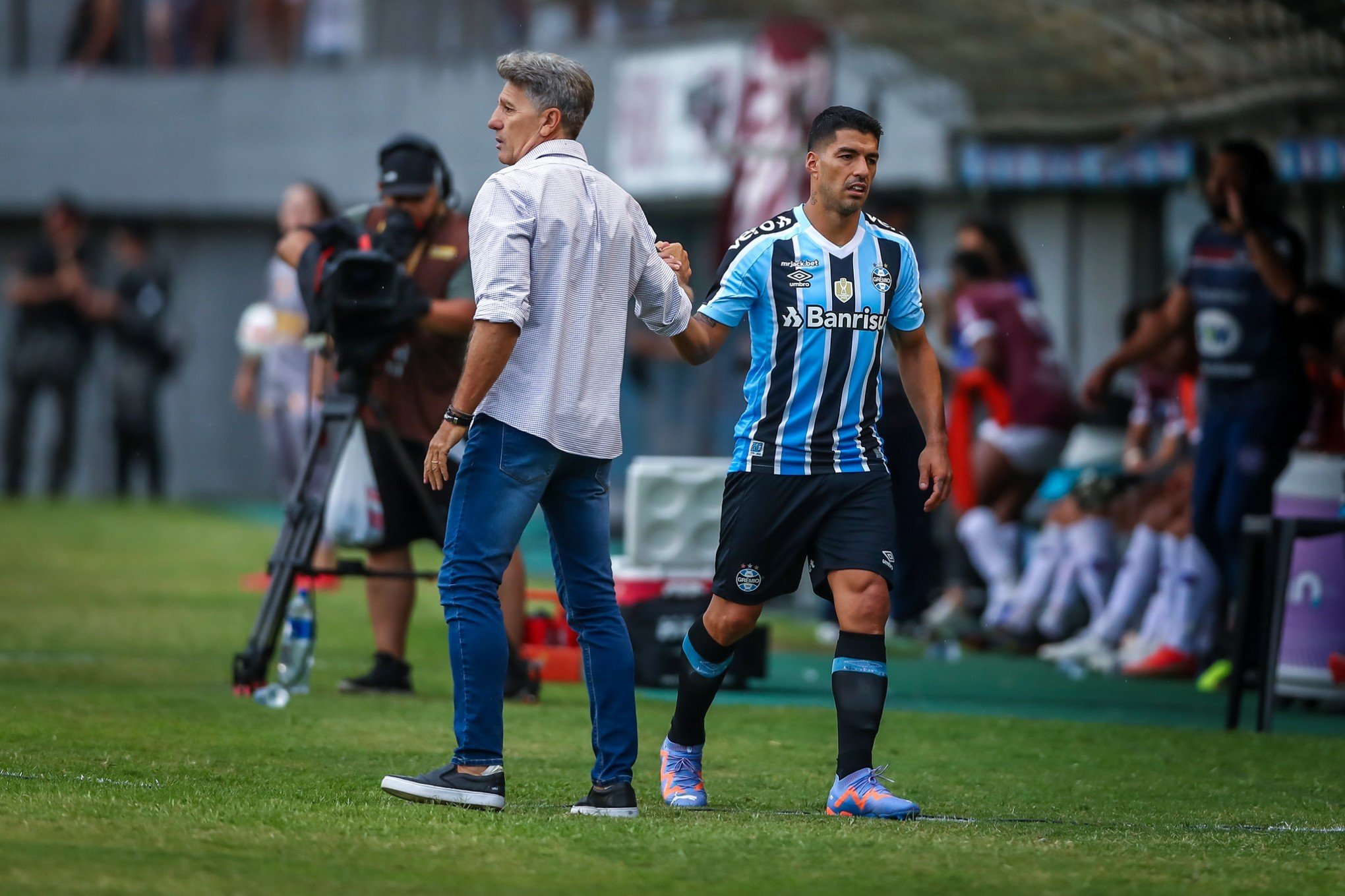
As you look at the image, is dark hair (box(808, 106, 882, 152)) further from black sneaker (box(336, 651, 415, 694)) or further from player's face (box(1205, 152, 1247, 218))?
player's face (box(1205, 152, 1247, 218))

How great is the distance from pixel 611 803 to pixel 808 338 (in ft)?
4.56

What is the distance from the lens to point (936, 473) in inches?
234

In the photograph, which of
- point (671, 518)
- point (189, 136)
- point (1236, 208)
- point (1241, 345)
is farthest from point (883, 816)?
point (189, 136)

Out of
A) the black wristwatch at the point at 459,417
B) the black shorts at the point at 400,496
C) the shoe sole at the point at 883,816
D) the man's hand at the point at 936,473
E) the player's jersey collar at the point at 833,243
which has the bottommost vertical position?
the shoe sole at the point at 883,816

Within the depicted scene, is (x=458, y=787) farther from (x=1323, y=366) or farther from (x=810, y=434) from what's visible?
(x=1323, y=366)

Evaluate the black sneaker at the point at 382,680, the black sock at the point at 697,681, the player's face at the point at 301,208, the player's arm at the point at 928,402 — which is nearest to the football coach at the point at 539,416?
the black sock at the point at 697,681

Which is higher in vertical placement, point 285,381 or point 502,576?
point 285,381

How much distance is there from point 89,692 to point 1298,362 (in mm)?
5552

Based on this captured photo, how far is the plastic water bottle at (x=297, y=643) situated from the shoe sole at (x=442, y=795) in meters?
2.76

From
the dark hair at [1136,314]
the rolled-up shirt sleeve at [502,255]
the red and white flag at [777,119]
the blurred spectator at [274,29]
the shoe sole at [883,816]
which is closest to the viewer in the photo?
the rolled-up shirt sleeve at [502,255]

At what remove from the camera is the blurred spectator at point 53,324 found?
22.0 meters

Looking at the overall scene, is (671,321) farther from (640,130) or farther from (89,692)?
(640,130)

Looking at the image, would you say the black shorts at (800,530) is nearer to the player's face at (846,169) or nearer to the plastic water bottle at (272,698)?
the player's face at (846,169)

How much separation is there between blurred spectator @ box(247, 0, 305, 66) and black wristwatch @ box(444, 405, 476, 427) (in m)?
21.7
